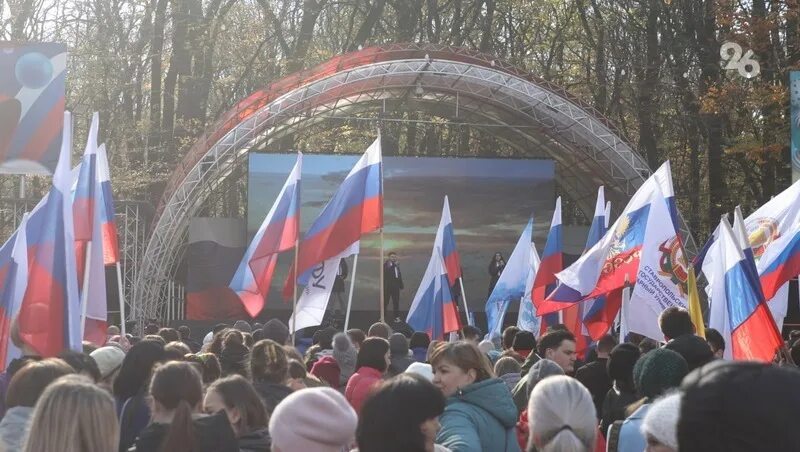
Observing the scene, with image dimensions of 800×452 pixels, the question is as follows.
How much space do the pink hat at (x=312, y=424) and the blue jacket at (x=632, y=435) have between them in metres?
1.75

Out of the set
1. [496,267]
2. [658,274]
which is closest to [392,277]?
[496,267]

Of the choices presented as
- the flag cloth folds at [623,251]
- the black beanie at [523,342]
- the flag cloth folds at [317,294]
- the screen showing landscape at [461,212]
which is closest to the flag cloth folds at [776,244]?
the flag cloth folds at [623,251]

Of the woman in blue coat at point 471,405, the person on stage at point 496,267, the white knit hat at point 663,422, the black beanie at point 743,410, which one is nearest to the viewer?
the black beanie at point 743,410

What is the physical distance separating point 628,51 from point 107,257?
79.1 feet

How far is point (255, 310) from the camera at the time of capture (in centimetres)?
1480

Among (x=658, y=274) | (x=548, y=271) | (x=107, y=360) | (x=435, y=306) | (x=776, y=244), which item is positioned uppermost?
(x=776, y=244)

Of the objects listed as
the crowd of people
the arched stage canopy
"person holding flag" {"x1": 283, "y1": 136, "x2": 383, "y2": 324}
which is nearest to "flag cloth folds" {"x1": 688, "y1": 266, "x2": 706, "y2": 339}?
the crowd of people

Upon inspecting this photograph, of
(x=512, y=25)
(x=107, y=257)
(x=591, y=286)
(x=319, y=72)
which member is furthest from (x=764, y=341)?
(x=512, y=25)

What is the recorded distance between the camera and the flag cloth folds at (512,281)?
18.0 metres

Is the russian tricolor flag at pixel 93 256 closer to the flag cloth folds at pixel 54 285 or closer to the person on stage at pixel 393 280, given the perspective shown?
the flag cloth folds at pixel 54 285

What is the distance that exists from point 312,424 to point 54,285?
A: 21.1 feet

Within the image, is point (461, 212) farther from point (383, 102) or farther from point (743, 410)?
point (743, 410)

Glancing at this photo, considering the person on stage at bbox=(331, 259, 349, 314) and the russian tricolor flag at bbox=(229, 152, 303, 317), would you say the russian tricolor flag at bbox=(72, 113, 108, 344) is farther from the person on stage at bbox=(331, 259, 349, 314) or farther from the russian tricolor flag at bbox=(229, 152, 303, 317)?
Result: the person on stage at bbox=(331, 259, 349, 314)

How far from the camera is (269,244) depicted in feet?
49.0
